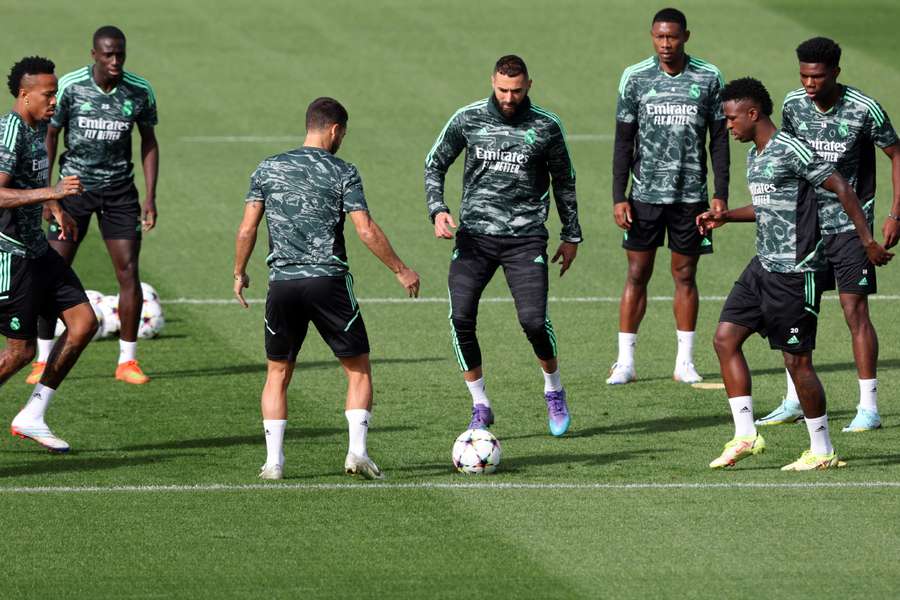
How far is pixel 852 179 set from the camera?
12.5 meters

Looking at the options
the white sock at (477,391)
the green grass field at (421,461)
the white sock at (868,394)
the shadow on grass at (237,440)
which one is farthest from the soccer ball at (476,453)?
the white sock at (868,394)

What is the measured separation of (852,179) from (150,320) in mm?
6749

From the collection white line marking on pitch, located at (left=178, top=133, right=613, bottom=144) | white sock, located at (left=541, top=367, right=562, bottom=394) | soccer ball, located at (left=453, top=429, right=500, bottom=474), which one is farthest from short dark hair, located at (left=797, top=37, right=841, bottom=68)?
white line marking on pitch, located at (left=178, top=133, right=613, bottom=144)

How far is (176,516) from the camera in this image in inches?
394

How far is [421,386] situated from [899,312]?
5.42 meters

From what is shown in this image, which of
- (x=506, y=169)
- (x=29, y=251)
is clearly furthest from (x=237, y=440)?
(x=506, y=169)

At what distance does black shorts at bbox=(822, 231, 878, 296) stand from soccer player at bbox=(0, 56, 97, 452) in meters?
5.19

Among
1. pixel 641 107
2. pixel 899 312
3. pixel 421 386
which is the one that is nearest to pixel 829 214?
pixel 641 107

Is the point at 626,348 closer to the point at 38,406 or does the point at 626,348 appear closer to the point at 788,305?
the point at 788,305

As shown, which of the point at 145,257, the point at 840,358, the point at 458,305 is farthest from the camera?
the point at 145,257

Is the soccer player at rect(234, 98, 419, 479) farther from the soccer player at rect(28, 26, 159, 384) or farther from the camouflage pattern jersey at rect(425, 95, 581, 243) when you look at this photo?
the soccer player at rect(28, 26, 159, 384)

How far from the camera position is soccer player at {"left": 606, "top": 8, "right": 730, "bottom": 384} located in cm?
1418

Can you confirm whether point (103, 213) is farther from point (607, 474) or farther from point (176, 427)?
point (607, 474)

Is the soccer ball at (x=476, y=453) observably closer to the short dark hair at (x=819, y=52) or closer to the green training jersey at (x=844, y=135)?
→ the green training jersey at (x=844, y=135)
